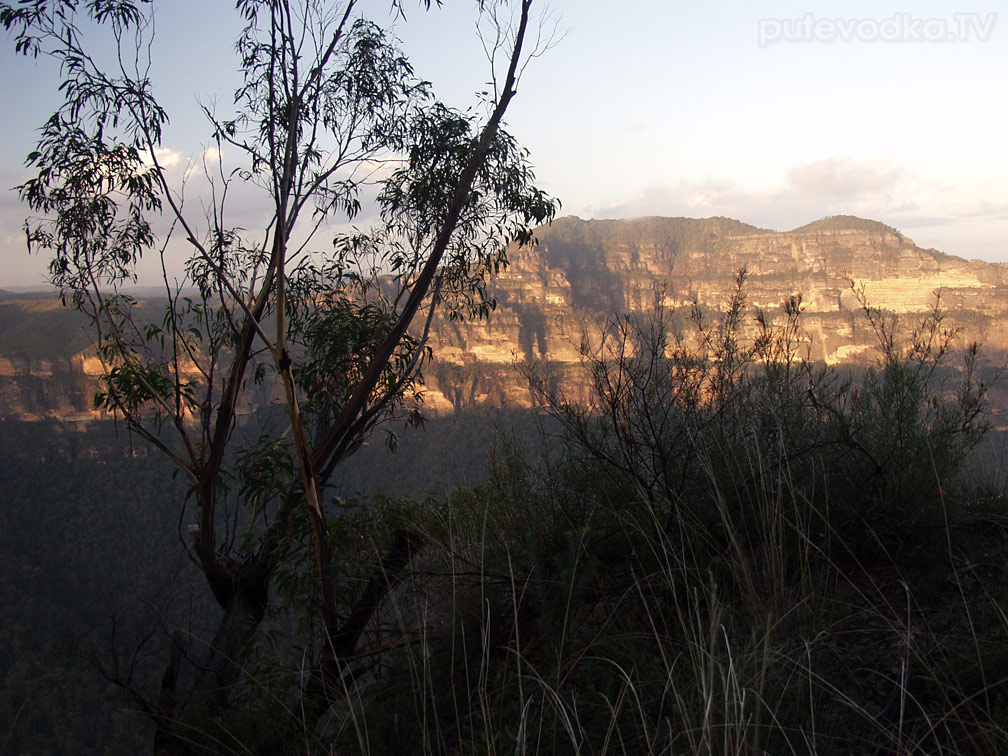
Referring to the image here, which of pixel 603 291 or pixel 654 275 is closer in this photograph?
pixel 654 275

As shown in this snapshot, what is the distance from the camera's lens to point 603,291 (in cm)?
5831

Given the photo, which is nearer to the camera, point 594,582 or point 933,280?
point 594,582

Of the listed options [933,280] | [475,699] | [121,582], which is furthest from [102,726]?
[933,280]

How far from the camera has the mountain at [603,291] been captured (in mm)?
37094

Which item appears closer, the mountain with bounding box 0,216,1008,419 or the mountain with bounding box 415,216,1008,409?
the mountain with bounding box 0,216,1008,419

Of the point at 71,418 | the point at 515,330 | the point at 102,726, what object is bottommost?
the point at 102,726

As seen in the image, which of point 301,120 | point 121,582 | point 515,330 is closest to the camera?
point 301,120

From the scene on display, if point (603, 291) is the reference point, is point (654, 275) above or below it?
above

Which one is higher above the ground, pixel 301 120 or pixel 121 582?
pixel 301 120

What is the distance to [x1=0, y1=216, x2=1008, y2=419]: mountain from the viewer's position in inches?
1460

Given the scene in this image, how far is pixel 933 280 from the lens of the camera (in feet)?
149

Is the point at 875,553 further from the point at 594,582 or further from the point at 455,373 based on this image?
the point at 455,373

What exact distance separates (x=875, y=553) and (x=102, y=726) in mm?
14168

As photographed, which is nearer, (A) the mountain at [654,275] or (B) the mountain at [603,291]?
(B) the mountain at [603,291]
